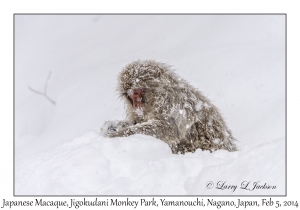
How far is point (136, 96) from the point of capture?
15.1 feet

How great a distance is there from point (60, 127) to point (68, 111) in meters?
0.62

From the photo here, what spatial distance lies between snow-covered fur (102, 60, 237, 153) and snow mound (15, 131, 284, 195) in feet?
1.87

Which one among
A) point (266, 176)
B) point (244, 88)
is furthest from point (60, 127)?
point (266, 176)

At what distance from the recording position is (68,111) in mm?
9273

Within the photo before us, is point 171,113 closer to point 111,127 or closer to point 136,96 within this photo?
point 136,96

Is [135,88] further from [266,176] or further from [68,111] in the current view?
[68,111]

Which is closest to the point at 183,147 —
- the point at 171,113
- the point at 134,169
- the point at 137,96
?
the point at 171,113

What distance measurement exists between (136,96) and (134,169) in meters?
1.47

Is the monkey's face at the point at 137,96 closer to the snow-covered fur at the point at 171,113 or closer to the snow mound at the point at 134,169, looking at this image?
the snow-covered fur at the point at 171,113

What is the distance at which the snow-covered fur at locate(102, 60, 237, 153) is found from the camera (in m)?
4.34

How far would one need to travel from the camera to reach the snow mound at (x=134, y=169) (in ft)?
9.57

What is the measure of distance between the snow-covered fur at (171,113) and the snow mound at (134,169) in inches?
22.4

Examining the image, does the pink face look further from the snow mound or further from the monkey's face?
the snow mound

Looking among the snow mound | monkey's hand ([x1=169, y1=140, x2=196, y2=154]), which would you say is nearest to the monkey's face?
monkey's hand ([x1=169, y1=140, x2=196, y2=154])
